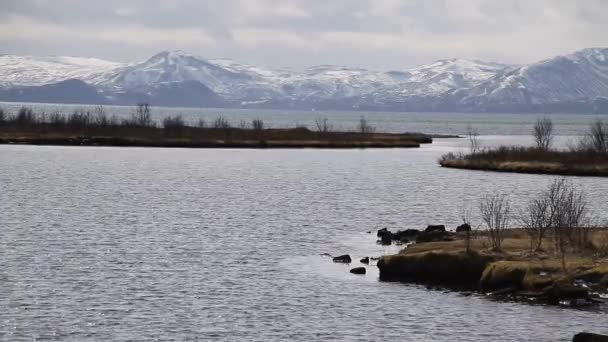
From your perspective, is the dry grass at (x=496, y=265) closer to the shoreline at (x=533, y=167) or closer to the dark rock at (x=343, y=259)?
the dark rock at (x=343, y=259)

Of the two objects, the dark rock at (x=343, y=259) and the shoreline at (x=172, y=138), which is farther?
the shoreline at (x=172, y=138)

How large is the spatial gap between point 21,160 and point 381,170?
46.0m

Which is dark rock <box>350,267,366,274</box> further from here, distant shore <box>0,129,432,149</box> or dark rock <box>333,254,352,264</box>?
distant shore <box>0,129,432,149</box>

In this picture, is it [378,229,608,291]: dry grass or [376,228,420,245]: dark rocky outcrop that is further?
[376,228,420,245]: dark rocky outcrop

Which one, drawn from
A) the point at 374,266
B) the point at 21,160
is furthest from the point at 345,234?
the point at 21,160

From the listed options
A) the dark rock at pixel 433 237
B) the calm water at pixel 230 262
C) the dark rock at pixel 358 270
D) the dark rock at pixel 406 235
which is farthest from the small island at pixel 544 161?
the dark rock at pixel 358 270

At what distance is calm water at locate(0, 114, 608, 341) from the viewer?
3847cm

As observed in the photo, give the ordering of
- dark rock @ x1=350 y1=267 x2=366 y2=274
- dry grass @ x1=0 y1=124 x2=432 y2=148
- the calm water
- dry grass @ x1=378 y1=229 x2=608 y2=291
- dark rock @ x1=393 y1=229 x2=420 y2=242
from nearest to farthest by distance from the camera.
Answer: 1. the calm water
2. dry grass @ x1=378 y1=229 x2=608 y2=291
3. dark rock @ x1=350 y1=267 x2=366 y2=274
4. dark rock @ x1=393 y1=229 x2=420 y2=242
5. dry grass @ x1=0 y1=124 x2=432 y2=148

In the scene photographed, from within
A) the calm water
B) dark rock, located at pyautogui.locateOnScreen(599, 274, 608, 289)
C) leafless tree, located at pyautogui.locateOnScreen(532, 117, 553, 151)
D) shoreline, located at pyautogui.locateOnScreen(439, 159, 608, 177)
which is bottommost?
the calm water

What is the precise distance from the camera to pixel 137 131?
195m

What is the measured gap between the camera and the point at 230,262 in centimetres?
5303

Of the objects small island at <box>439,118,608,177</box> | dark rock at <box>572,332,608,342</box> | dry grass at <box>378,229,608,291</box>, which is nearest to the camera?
dark rock at <box>572,332,608,342</box>

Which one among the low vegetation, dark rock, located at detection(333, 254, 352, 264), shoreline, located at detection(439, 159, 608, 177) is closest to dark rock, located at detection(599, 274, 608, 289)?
the low vegetation

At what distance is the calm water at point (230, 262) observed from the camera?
126ft
